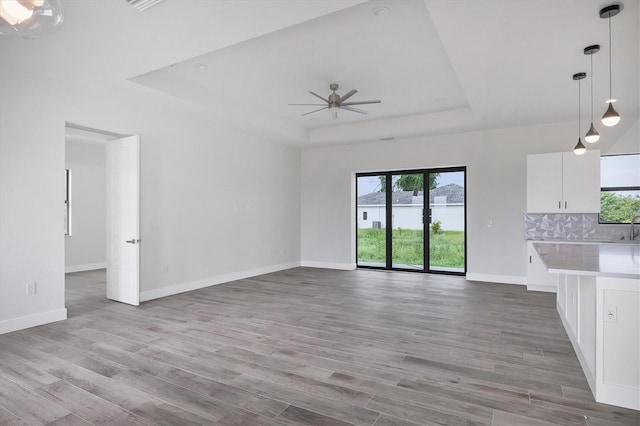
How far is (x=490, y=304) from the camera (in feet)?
16.2

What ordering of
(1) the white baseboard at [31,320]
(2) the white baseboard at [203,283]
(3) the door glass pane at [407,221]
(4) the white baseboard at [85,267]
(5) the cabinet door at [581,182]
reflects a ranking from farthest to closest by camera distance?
1. (4) the white baseboard at [85,267]
2. (3) the door glass pane at [407,221]
3. (5) the cabinet door at [581,182]
4. (2) the white baseboard at [203,283]
5. (1) the white baseboard at [31,320]

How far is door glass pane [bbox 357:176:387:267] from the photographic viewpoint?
8.13 meters

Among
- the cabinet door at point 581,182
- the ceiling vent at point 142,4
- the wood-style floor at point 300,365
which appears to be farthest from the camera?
the cabinet door at point 581,182

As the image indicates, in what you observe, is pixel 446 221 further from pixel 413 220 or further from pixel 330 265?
pixel 330 265

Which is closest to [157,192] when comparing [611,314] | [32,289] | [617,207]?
[32,289]

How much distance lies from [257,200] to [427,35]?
473cm

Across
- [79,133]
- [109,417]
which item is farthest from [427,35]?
[79,133]

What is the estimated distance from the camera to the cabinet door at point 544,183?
582 cm

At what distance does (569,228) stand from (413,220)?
2776 millimetres

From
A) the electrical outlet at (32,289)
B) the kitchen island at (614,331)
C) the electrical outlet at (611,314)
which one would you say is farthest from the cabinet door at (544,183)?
the electrical outlet at (32,289)

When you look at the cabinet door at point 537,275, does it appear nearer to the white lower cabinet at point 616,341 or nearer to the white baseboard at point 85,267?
the white lower cabinet at point 616,341

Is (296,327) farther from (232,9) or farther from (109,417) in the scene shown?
(232,9)

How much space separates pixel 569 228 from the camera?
5.97m

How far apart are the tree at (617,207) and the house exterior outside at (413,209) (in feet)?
7.32
